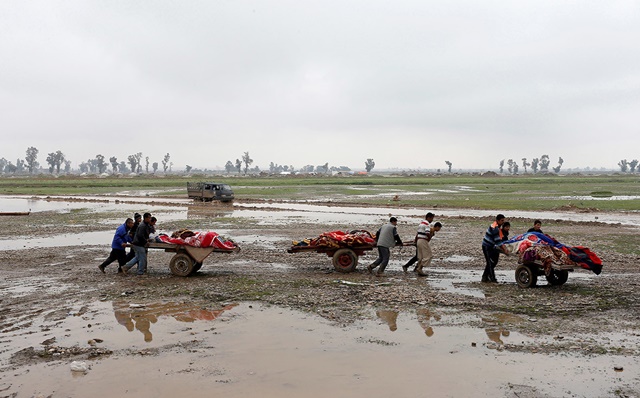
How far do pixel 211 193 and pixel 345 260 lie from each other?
126ft

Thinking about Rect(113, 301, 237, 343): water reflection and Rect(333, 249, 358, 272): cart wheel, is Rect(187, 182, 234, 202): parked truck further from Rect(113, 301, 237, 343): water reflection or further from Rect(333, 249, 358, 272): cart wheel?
Rect(113, 301, 237, 343): water reflection

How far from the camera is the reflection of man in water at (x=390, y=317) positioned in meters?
10.4

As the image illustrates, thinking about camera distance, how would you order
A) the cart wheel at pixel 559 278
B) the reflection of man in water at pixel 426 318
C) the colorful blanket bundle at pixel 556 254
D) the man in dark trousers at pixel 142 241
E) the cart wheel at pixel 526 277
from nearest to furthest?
the reflection of man in water at pixel 426 318 < the colorful blanket bundle at pixel 556 254 < the cart wheel at pixel 526 277 < the cart wheel at pixel 559 278 < the man in dark trousers at pixel 142 241

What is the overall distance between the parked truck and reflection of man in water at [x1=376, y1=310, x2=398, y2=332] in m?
42.1

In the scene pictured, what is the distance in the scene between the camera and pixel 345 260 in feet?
52.5

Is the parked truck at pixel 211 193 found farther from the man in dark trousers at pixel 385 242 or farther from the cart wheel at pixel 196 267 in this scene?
the man in dark trousers at pixel 385 242

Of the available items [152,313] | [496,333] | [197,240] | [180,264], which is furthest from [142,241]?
[496,333]

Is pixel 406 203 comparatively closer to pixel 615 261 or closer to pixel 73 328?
pixel 615 261

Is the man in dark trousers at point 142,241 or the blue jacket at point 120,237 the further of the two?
the blue jacket at point 120,237

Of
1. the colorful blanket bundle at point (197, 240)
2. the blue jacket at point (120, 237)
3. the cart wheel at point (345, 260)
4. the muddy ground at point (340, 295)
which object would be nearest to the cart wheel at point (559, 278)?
the muddy ground at point (340, 295)

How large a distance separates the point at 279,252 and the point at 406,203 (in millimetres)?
30797

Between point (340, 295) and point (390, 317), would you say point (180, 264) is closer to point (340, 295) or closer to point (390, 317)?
point (340, 295)

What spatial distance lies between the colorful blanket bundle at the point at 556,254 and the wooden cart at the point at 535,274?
5.5 inches

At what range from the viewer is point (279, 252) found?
20.0 meters
